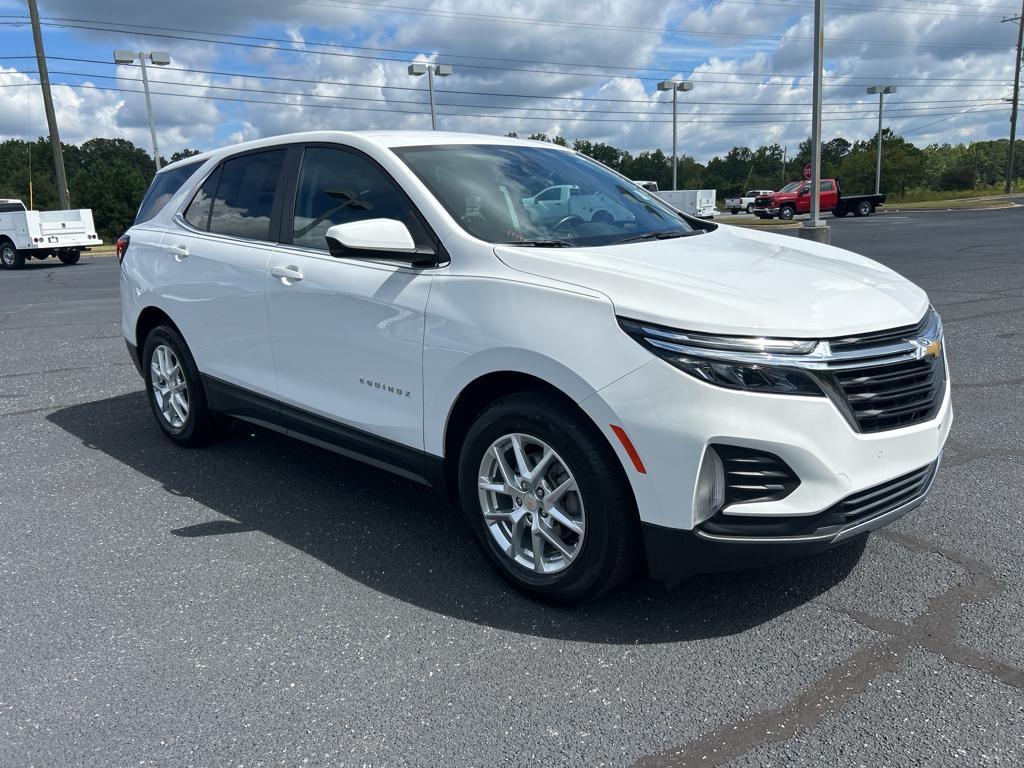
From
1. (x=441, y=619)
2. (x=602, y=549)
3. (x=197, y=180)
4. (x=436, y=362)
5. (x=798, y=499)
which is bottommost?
(x=441, y=619)

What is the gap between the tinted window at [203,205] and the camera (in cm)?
517

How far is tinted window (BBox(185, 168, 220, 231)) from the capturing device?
5.17 m

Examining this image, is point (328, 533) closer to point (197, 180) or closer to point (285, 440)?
point (285, 440)

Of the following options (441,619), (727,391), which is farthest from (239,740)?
(727,391)

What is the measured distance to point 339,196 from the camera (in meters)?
4.22

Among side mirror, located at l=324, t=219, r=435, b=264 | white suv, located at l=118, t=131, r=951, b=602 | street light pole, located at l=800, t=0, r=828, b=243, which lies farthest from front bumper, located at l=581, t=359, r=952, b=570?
street light pole, located at l=800, t=0, r=828, b=243

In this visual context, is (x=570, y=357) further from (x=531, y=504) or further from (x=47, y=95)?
(x=47, y=95)

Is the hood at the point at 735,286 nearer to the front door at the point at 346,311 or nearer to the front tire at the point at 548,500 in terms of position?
the front tire at the point at 548,500

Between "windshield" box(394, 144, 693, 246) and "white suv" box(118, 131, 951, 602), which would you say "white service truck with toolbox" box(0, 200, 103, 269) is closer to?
"white suv" box(118, 131, 951, 602)

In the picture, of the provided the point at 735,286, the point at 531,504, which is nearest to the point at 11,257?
the point at 531,504

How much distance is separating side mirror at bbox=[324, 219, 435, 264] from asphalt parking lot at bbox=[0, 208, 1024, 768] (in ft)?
4.50

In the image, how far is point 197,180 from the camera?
17.6ft

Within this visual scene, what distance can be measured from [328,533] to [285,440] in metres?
1.76

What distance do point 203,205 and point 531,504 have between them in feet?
10.4
